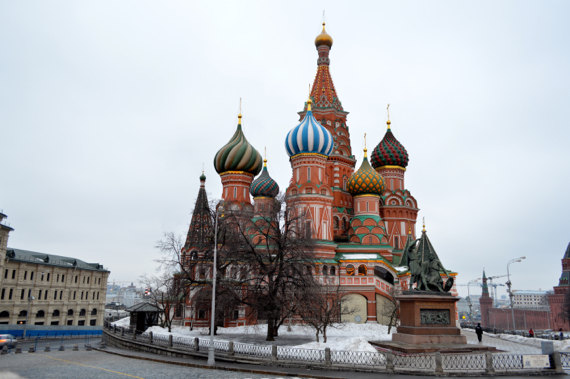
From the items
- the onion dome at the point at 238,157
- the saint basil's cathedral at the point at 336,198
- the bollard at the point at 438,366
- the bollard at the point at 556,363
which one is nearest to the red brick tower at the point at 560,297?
the saint basil's cathedral at the point at 336,198

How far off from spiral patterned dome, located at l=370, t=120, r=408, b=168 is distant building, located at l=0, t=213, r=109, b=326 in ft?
132

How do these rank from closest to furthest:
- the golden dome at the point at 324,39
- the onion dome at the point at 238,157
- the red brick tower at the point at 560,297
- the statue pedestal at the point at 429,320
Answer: the statue pedestal at the point at 429,320 < the onion dome at the point at 238,157 < the golden dome at the point at 324,39 < the red brick tower at the point at 560,297

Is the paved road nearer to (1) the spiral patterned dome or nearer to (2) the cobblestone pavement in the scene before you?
(2) the cobblestone pavement

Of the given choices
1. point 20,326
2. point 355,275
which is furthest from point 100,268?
point 355,275

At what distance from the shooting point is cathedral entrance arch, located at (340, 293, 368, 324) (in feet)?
118

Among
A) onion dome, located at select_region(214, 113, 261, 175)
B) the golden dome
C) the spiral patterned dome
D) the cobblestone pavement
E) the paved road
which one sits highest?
the golden dome

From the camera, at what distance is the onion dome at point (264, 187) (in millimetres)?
47562

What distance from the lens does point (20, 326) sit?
46750mm

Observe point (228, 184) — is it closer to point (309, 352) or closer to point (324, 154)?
point (324, 154)

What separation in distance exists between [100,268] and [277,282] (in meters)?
55.5

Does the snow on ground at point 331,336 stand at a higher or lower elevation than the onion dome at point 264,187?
lower

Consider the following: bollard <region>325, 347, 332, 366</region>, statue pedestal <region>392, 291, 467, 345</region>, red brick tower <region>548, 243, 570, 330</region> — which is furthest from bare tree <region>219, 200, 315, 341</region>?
red brick tower <region>548, 243, 570, 330</region>

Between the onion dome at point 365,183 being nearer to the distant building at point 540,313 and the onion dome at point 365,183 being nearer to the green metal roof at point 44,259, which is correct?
the distant building at point 540,313

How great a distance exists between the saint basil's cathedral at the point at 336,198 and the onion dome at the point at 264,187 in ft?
0.35
